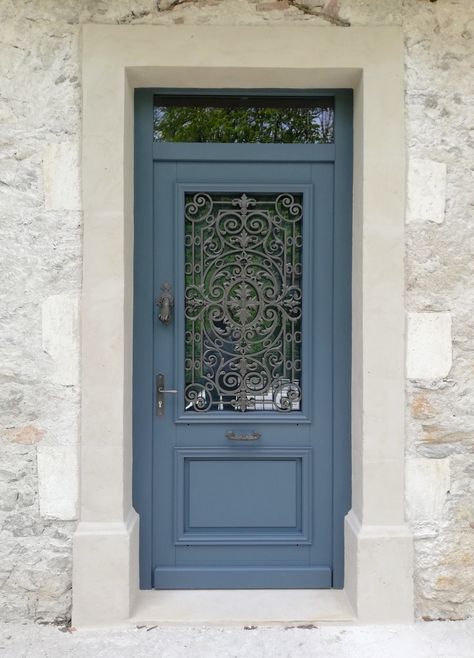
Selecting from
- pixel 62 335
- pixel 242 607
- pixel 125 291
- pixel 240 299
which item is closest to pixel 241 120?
pixel 240 299

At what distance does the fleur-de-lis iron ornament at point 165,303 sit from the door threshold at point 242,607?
4.54 feet

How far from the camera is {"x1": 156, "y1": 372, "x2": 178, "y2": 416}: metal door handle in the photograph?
309cm

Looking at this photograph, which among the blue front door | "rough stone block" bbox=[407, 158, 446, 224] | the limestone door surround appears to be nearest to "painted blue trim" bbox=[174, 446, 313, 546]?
the blue front door

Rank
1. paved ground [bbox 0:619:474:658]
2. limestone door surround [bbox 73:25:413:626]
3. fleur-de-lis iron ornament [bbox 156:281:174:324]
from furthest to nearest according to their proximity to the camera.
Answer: fleur-de-lis iron ornament [bbox 156:281:174:324], limestone door surround [bbox 73:25:413:626], paved ground [bbox 0:619:474:658]

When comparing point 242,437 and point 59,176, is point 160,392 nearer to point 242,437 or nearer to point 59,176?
point 242,437

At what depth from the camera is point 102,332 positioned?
2855 millimetres

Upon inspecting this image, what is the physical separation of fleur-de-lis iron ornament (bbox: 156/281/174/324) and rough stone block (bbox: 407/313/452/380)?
117 centimetres

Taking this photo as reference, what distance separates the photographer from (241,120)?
315 centimetres

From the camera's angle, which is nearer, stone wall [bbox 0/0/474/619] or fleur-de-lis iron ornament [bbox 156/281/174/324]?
stone wall [bbox 0/0/474/619]

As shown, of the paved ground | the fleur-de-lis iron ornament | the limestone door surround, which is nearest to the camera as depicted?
the paved ground

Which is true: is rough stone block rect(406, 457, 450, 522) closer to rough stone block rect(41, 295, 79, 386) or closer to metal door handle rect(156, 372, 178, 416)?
metal door handle rect(156, 372, 178, 416)

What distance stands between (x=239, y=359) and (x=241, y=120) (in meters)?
1.23

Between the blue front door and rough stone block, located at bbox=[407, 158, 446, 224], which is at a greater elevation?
rough stone block, located at bbox=[407, 158, 446, 224]

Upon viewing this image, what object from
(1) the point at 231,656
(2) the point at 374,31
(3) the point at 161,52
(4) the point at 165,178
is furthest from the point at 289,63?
(1) the point at 231,656
